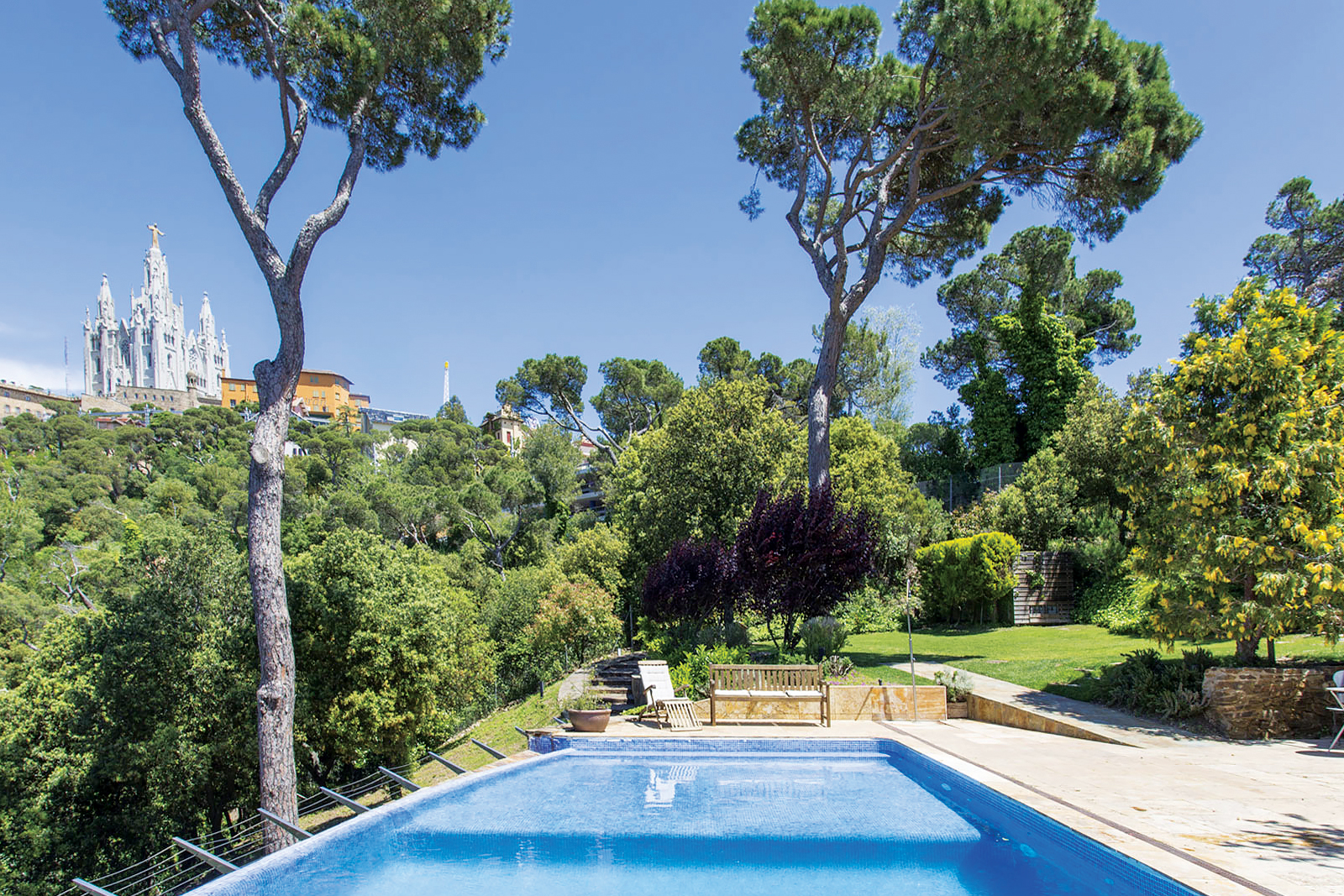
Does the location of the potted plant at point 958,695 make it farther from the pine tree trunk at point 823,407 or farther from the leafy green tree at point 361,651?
the leafy green tree at point 361,651

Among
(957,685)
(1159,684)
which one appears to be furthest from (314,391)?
(1159,684)

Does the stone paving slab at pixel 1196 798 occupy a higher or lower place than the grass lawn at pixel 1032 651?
higher

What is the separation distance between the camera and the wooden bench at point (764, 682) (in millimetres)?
11250

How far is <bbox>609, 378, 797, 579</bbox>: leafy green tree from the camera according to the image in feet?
69.1

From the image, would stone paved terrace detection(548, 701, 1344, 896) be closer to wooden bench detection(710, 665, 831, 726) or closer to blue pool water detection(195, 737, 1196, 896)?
blue pool water detection(195, 737, 1196, 896)

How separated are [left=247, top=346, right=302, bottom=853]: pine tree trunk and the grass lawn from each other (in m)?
9.79

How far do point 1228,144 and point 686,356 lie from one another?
29.9m

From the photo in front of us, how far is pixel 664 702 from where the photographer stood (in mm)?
11070

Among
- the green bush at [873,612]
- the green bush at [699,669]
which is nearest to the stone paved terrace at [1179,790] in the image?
the green bush at [699,669]

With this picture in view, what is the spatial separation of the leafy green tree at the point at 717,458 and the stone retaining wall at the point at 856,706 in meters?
9.28

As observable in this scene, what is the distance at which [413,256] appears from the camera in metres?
22.4

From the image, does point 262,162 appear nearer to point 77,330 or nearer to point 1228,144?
point 1228,144

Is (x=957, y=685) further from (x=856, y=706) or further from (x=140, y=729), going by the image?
(x=140, y=729)

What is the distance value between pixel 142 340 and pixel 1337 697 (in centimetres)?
22436
